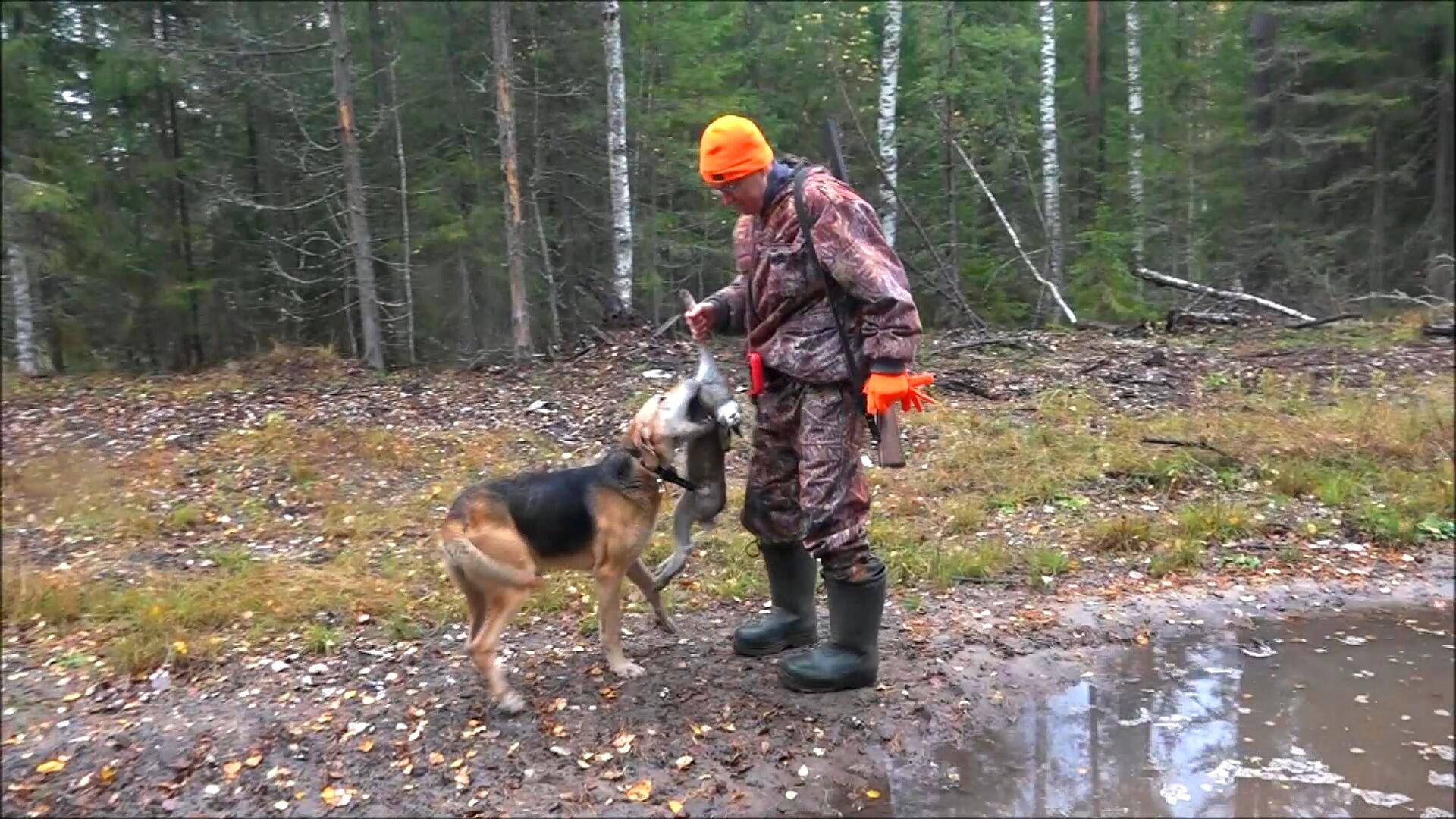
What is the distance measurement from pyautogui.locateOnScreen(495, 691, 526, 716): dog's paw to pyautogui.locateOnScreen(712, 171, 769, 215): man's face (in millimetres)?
2226

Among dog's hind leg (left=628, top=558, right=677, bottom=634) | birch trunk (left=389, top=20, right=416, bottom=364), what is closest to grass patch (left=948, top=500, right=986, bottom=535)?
dog's hind leg (left=628, top=558, right=677, bottom=634)

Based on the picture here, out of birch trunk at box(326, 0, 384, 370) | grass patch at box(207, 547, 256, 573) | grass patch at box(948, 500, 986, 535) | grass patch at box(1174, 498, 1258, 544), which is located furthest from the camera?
birch trunk at box(326, 0, 384, 370)

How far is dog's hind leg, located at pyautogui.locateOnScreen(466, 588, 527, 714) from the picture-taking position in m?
4.23

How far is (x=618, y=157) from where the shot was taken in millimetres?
14016

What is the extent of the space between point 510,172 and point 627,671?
9.80m

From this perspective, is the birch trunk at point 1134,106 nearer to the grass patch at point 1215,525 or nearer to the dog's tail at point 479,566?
the grass patch at point 1215,525

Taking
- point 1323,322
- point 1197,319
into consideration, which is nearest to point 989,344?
point 1197,319

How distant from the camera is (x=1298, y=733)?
4.04m

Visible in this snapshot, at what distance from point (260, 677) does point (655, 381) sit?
6.38m

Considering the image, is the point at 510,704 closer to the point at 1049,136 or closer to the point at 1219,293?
the point at 1219,293

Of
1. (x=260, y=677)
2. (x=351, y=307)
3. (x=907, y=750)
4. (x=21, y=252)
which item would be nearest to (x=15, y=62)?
(x=21, y=252)

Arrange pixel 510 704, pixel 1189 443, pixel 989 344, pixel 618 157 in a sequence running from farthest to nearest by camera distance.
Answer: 1. pixel 618 157
2. pixel 989 344
3. pixel 1189 443
4. pixel 510 704

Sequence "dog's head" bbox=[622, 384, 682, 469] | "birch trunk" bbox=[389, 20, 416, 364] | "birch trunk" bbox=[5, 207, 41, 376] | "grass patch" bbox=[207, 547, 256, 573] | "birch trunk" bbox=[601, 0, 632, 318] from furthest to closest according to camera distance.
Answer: "birch trunk" bbox=[389, 20, 416, 364] < "birch trunk" bbox=[601, 0, 632, 318] < "grass patch" bbox=[207, 547, 256, 573] < "dog's head" bbox=[622, 384, 682, 469] < "birch trunk" bbox=[5, 207, 41, 376]

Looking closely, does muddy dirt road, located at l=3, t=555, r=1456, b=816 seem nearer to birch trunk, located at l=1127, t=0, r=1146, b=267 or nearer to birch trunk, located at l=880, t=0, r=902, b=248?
birch trunk, located at l=880, t=0, r=902, b=248
